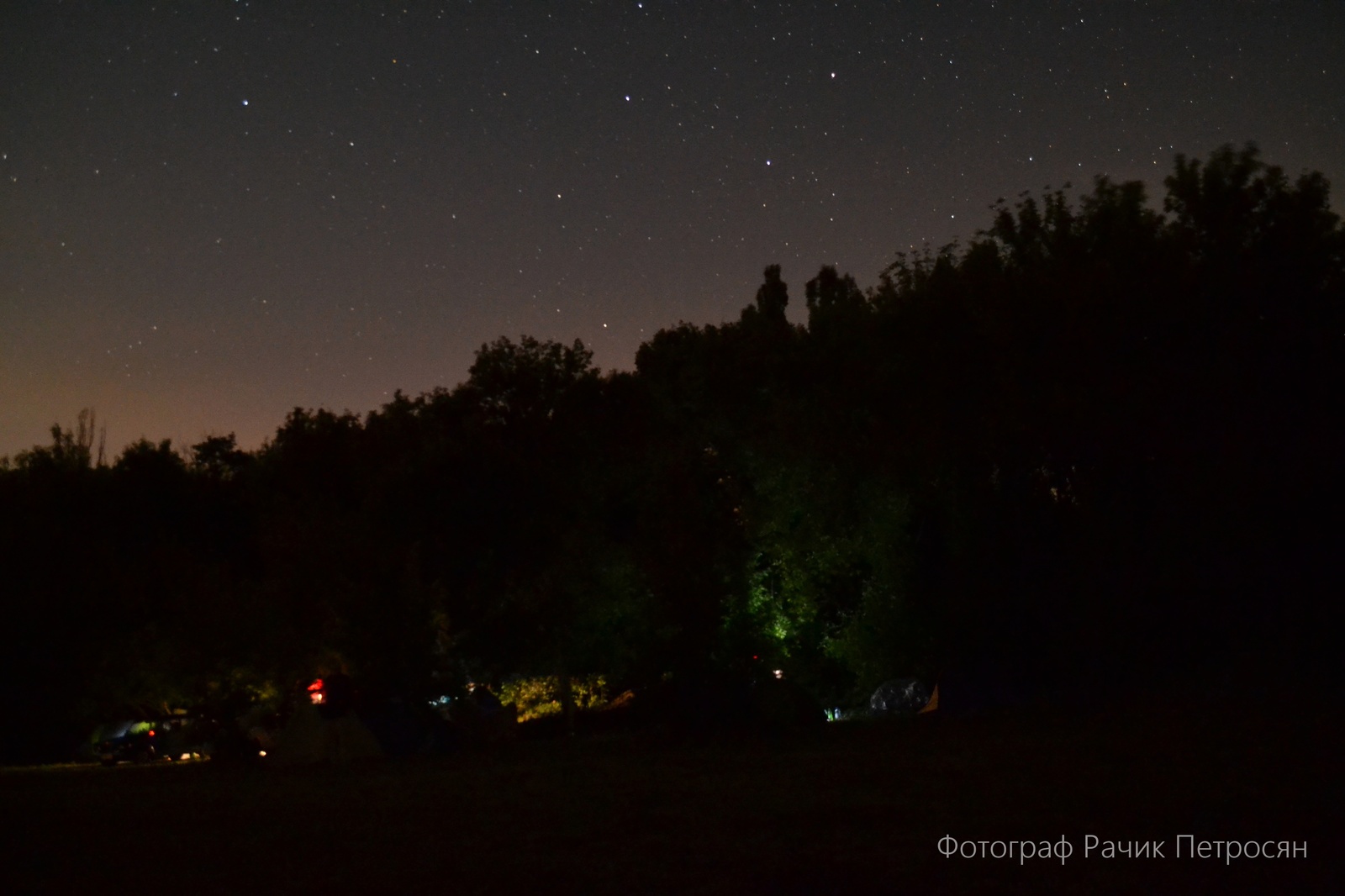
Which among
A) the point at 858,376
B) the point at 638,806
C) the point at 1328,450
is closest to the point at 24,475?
the point at 858,376

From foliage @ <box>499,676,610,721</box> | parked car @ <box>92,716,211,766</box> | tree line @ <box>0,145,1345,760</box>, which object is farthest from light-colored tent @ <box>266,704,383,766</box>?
foliage @ <box>499,676,610,721</box>

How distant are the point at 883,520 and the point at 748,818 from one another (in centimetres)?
1847

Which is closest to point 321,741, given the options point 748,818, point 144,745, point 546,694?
point 144,745

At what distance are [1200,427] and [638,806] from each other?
14.0 metres

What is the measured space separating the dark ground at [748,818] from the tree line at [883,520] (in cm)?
387

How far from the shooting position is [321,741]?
75.4 feet

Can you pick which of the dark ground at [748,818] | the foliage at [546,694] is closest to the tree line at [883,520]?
the foliage at [546,694]

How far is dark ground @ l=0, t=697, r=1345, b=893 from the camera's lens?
9.15 metres

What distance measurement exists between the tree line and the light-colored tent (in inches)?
54.9

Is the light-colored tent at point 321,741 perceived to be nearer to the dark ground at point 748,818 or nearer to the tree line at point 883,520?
the tree line at point 883,520

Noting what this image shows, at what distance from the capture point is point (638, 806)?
13.2 m

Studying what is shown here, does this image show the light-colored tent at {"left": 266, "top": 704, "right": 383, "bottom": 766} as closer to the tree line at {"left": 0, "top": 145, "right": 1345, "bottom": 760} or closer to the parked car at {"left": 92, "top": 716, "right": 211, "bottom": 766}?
the tree line at {"left": 0, "top": 145, "right": 1345, "bottom": 760}

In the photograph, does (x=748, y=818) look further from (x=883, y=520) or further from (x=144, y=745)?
(x=144, y=745)

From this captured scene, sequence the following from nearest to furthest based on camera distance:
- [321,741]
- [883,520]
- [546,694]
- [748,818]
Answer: [748,818] < [321,741] < [883,520] < [546,694]
